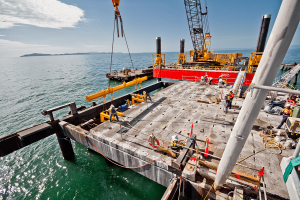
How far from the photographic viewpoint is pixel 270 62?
347 centimetres

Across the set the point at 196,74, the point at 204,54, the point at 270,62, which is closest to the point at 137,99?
the point at 270,62

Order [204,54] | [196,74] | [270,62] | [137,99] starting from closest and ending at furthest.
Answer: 1. [270,62]
2. [137,99]
3. [196,74]
4. [204,54]

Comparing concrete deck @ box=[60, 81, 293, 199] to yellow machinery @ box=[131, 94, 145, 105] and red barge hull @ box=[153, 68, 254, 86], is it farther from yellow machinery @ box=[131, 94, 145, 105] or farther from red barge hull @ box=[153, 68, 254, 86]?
red barge hull @ box=[153, 68, 254, 86]

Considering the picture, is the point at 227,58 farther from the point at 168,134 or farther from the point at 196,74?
the point at 168,134

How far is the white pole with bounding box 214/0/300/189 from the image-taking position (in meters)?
3.10

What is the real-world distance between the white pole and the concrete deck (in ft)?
13.1

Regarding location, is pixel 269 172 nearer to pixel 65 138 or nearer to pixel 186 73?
pixel 65 138

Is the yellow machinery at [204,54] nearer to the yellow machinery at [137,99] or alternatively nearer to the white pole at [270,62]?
the yellow machinery at [137,99]

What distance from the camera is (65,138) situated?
12047 millimetres

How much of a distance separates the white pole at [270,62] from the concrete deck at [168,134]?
3.98m

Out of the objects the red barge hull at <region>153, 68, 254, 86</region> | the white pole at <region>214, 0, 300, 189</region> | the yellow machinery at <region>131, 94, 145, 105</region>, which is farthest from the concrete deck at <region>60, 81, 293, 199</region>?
the red barge hull at <region>153, 68, 254, 86</region>

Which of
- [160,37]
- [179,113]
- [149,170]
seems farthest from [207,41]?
[149,170]

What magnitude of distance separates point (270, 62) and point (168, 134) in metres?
8.03

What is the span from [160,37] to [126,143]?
1111 inches
